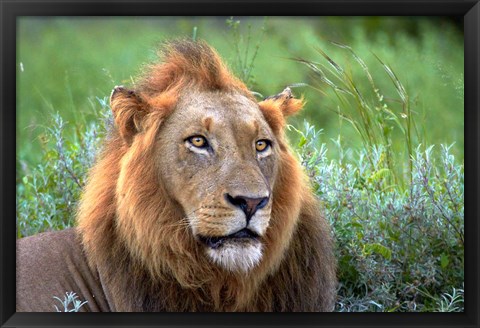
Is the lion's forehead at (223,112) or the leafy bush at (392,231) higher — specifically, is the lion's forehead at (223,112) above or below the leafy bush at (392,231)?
above

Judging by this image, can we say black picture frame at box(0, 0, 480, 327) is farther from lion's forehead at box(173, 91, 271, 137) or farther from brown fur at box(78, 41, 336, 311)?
lion's forehead at box(173, 91, 271, 137)

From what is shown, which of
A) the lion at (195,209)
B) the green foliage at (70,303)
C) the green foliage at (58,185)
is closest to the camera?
the lion at (195,209)

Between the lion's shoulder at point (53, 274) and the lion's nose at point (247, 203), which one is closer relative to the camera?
the lion's nose at point (247, 203)

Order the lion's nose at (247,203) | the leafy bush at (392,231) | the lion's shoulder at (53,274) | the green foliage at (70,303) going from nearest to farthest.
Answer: the lion's nose at (247,203), the green foliage at (70,303), the lion's shoulder at (53,274), the leafy bush at (392,231)

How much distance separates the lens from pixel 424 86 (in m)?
8.18

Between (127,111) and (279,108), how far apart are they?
0.57m

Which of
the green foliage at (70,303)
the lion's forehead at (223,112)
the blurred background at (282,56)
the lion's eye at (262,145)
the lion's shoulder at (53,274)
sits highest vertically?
the blurred background at (282,56)

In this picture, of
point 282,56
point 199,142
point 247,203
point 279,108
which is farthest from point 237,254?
point 282,56

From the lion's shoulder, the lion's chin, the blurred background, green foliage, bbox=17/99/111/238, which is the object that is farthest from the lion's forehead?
the blurred background

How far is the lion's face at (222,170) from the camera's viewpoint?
3775mm

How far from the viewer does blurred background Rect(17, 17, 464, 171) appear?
784 centimetres

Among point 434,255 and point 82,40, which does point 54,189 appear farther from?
point 82,40
